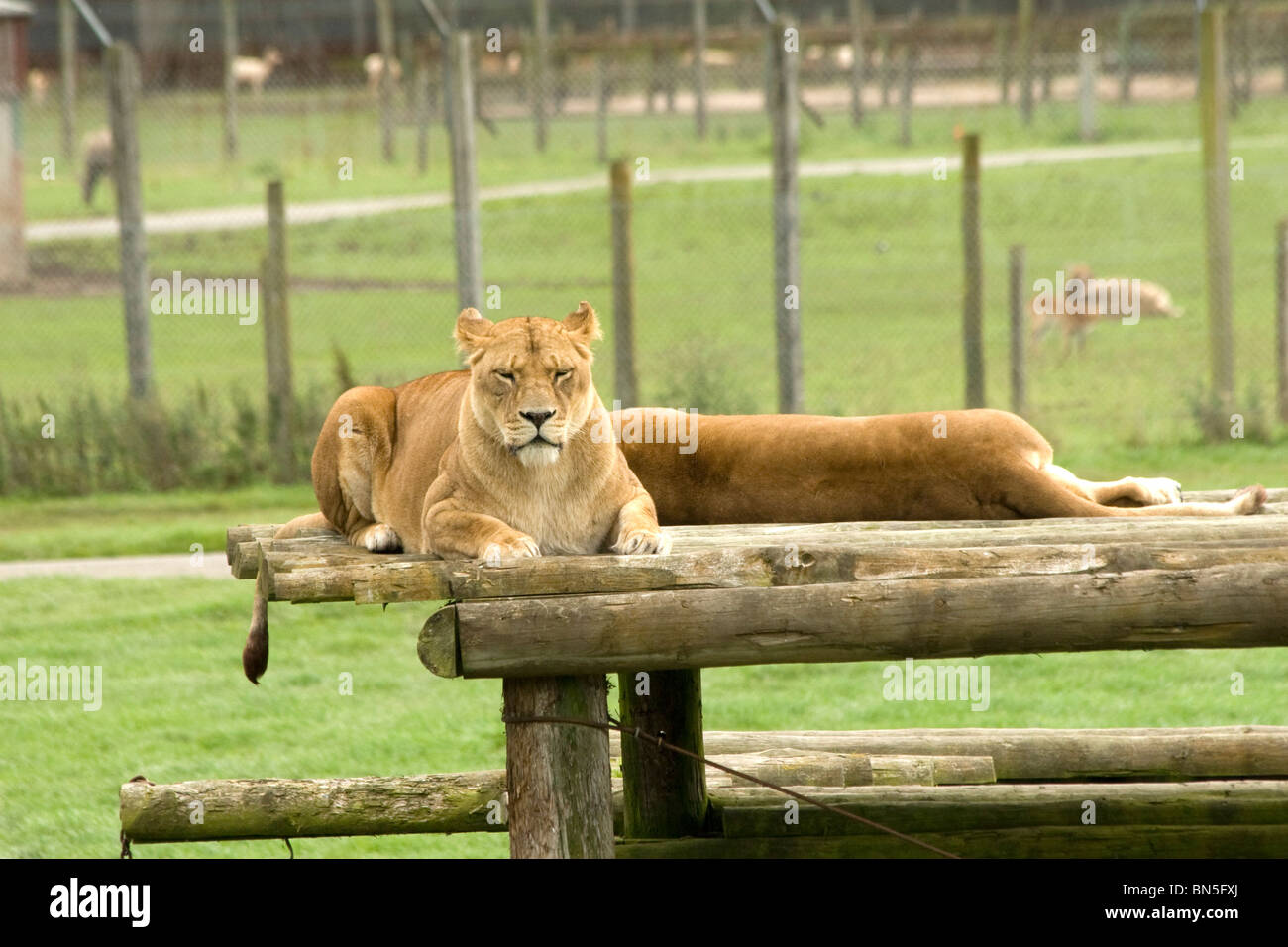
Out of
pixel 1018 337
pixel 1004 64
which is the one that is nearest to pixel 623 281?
pixel 1018 337

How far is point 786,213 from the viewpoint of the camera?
496 inches

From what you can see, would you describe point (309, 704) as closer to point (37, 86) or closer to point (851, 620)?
point (851, 620)

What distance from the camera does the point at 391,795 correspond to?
6.19 metres

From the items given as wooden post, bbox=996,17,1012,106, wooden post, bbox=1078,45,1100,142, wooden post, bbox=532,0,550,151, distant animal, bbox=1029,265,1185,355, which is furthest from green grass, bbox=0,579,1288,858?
wooden post, bbox=1078,45,1100,142

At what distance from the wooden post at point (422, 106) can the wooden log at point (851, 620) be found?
1671cm

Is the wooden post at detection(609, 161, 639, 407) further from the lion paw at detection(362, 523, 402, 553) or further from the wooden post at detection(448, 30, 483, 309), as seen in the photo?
the lion paw at detection(362, 523, 402, 553)

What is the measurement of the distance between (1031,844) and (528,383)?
2.38 metres

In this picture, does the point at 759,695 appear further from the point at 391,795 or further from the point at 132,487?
the point at 132,487

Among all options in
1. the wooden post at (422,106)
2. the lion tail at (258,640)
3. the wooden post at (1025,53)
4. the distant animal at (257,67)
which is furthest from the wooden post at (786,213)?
the distant animal at (257,67)

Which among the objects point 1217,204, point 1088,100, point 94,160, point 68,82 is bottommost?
point 1217,204

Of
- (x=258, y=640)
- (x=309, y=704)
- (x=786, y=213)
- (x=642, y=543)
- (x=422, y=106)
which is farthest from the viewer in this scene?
(x=422, y=106)

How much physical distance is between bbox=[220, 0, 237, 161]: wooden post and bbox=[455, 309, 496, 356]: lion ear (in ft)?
52.4

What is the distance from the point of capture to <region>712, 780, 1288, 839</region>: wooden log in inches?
242
